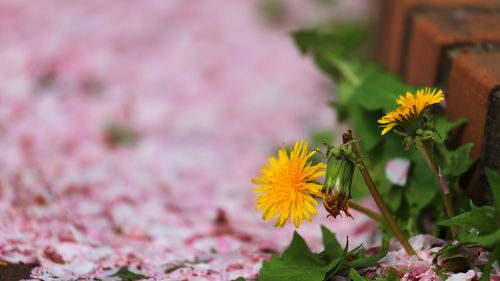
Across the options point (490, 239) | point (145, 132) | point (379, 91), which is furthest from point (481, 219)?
point (145, 132)

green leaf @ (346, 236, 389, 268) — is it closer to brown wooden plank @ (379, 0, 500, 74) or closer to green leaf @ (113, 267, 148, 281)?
green leaf @ (113, 267, 148, 281)

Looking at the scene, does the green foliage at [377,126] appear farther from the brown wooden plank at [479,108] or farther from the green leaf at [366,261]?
the green leaf at [366,261]

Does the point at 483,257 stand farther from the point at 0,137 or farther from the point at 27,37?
the point at 27,37

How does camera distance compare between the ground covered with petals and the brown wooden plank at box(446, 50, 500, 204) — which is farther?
the ground covered with petals

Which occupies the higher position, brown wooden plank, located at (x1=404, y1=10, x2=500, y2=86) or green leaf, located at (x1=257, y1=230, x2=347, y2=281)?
brown wooden plank, located at (x1=404, y1=10, x2=500, y2=86)

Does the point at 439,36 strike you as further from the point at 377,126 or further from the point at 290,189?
the point at 290,189

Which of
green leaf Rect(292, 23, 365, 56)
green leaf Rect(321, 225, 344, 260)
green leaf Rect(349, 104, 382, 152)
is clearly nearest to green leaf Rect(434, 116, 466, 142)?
green leaf Rect(349, 104, 382, 152)

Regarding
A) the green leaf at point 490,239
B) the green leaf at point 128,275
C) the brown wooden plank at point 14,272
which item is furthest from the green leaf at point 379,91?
the brown wooden plank at point 14,272
